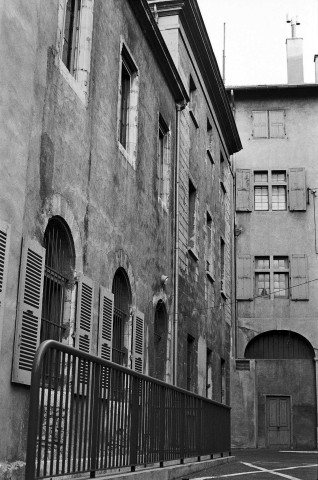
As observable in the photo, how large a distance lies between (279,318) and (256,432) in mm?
4143

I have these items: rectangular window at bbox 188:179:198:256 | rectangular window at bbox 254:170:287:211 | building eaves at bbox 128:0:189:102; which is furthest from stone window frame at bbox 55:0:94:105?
rectangular window at bbox 254:170:287:211

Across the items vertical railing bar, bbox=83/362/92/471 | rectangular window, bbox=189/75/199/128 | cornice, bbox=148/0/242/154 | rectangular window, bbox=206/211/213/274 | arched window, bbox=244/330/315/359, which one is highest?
cornice, bbox=148/0/242/154

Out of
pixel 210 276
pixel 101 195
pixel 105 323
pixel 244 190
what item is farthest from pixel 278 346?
pixel 101 195

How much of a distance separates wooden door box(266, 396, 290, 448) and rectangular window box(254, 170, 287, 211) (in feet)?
23.9

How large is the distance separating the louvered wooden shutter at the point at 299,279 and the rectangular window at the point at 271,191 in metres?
2.33

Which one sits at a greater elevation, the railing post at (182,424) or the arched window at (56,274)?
the arched window at (56,274)

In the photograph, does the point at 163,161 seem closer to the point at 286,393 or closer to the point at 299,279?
the point at 299,279

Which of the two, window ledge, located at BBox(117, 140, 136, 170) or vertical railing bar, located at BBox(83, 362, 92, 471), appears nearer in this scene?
vertical railing bar, located at BBox(83, 362, 92, 471)

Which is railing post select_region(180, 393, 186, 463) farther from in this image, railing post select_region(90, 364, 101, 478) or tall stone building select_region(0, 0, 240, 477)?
railing post select_region(90, 364, 101, 478)

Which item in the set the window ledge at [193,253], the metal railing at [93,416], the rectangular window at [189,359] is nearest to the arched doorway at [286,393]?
the rectangular window at [189,359]

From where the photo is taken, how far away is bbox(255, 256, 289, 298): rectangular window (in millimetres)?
27344

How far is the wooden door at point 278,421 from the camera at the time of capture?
25717 millimetres

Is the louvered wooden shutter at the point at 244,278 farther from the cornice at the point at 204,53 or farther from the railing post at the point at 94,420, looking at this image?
the railing post at the point at 94,420

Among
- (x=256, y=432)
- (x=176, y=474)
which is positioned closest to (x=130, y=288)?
(x=176, y=474)
